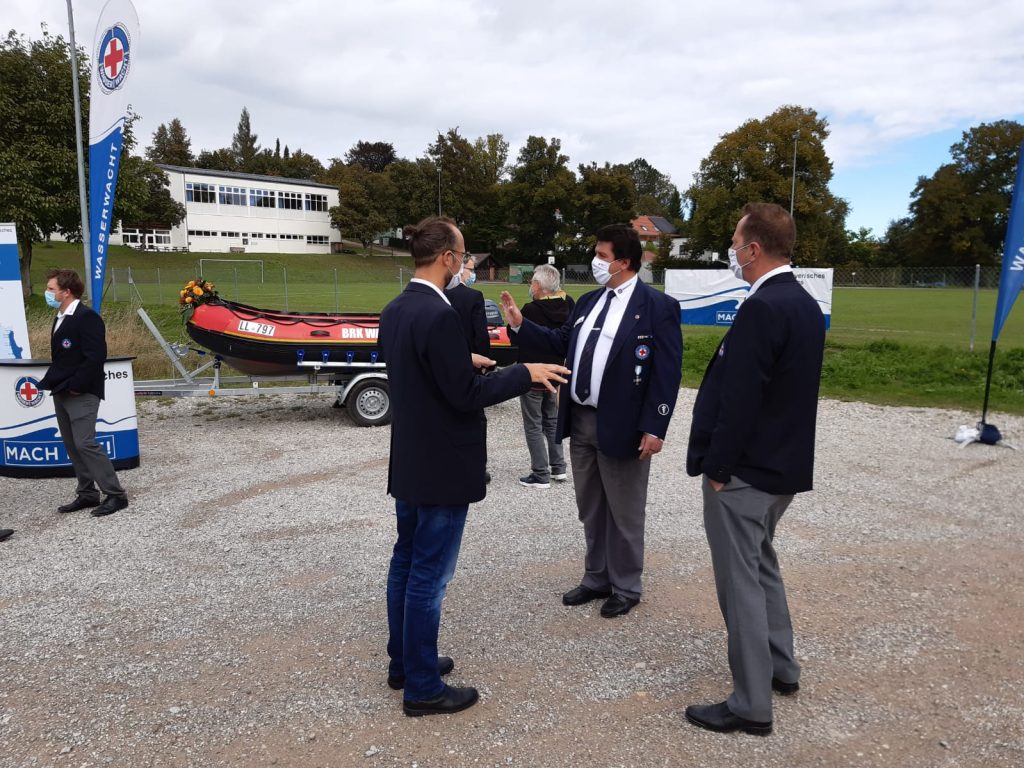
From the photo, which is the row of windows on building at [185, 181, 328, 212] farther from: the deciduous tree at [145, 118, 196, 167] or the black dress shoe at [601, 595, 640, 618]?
the black dress shoe at [601, 595, 640, 618]

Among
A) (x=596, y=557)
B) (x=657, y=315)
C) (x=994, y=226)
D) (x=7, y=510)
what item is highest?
(x=994, y=226)

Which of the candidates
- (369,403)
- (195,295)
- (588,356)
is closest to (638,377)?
(588,356)

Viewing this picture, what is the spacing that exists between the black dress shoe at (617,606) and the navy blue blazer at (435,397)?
4.52 ft

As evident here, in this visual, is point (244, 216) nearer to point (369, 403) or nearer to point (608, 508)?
Answer: point (369, 403)

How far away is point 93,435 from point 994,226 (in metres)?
63.9

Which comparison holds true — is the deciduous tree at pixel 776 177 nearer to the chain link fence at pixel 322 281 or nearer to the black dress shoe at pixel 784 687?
the chain link fence at pixel 322 281

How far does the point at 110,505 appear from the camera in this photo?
545 centimetres

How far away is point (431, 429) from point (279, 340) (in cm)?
622

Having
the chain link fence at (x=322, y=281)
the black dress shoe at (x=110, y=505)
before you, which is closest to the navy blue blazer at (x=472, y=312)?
the black dress shoe at (x=110, y=505)

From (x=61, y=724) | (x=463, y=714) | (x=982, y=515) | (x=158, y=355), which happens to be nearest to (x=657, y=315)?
(x=463, y=714)

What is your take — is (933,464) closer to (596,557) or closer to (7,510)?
(596,557)

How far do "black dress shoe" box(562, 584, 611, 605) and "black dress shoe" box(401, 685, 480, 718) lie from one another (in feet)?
3.55

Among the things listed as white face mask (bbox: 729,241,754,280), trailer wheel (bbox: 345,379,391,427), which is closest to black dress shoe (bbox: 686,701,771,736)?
white face mask (bbox: 729,241,754,280)

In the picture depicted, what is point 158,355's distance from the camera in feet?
42.2
